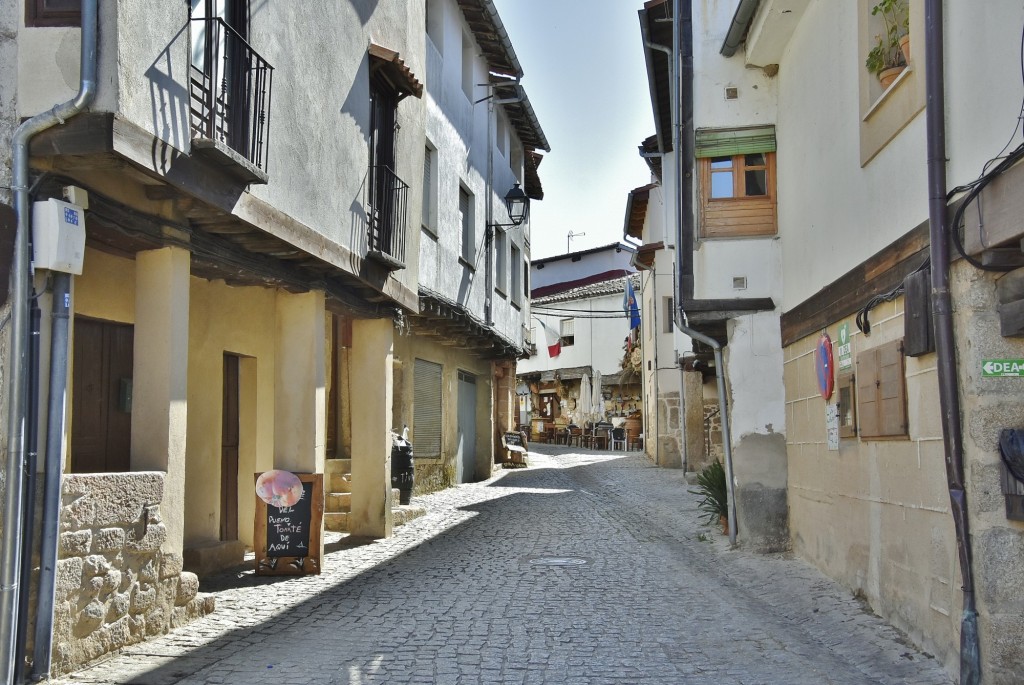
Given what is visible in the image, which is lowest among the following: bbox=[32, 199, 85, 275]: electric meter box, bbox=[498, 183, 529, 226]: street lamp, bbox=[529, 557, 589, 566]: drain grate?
bbox=[529, 557, 589, 566]: drain grate

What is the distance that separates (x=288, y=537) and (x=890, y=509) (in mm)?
5574

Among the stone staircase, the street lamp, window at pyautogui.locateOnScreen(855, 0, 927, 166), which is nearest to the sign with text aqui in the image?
window at pyautogui.locateOnScreen(855, 0, 927, 166)

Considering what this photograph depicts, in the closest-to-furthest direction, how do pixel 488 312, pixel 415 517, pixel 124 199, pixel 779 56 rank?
pixel 124 199, pixel 779 56, pixel 415 517, pixel 488 312

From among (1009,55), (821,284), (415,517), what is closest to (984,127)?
(1009,55)

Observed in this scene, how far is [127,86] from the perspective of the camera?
19.4 ft

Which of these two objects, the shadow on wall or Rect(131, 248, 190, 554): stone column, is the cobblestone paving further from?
the shadow on wall

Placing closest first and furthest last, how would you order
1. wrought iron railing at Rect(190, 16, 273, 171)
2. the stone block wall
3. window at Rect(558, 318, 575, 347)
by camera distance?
the stone block wall
wrought iron railing at Rect(190, 16, 273, 171)
window at Rect(558, 318, 575, 347)

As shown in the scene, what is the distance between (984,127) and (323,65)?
657cm

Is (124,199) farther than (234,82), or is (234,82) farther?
(234,82)

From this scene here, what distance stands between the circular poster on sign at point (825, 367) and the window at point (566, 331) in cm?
3806

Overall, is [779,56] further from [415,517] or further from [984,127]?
[415,517]

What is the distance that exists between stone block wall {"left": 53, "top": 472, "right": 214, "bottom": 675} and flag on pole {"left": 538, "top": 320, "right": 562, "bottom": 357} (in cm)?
4058

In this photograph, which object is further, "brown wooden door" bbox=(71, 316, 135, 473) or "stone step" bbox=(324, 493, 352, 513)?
"stone step" bbox=(324, 493, 352, 513)

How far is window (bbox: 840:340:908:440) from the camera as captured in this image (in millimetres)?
6711
